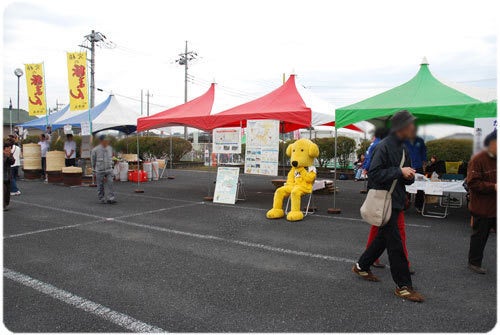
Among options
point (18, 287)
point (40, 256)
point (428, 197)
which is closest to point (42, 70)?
point (40, 256)

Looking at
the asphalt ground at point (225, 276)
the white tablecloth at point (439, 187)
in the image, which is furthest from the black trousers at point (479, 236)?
the white tablecloth at point (439, 187)

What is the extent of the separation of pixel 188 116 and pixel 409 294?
289 inches

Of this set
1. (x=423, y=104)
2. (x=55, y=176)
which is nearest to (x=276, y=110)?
(x=423, y=104)

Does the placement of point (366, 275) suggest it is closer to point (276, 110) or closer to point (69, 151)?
point (276, 110)

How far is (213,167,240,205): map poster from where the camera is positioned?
9.08 m

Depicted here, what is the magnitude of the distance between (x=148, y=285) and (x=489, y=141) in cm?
360

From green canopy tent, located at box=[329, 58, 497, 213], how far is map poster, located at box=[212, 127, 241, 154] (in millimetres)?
2642

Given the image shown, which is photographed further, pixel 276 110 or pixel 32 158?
pixel 32 158

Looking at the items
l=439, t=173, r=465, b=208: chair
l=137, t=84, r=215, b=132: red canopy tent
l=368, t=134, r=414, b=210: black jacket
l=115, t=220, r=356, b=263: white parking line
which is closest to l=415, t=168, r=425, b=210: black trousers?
l=439, t=173, r=465, b=208: chair

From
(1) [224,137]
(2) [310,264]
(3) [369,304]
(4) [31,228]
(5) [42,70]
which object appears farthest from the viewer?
(5) [42,70]

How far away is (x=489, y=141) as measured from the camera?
3.58 metres

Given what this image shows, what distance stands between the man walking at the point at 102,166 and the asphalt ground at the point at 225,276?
1677 mm

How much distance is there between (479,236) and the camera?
4227mm

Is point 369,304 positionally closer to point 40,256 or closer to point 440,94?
point 40,256
